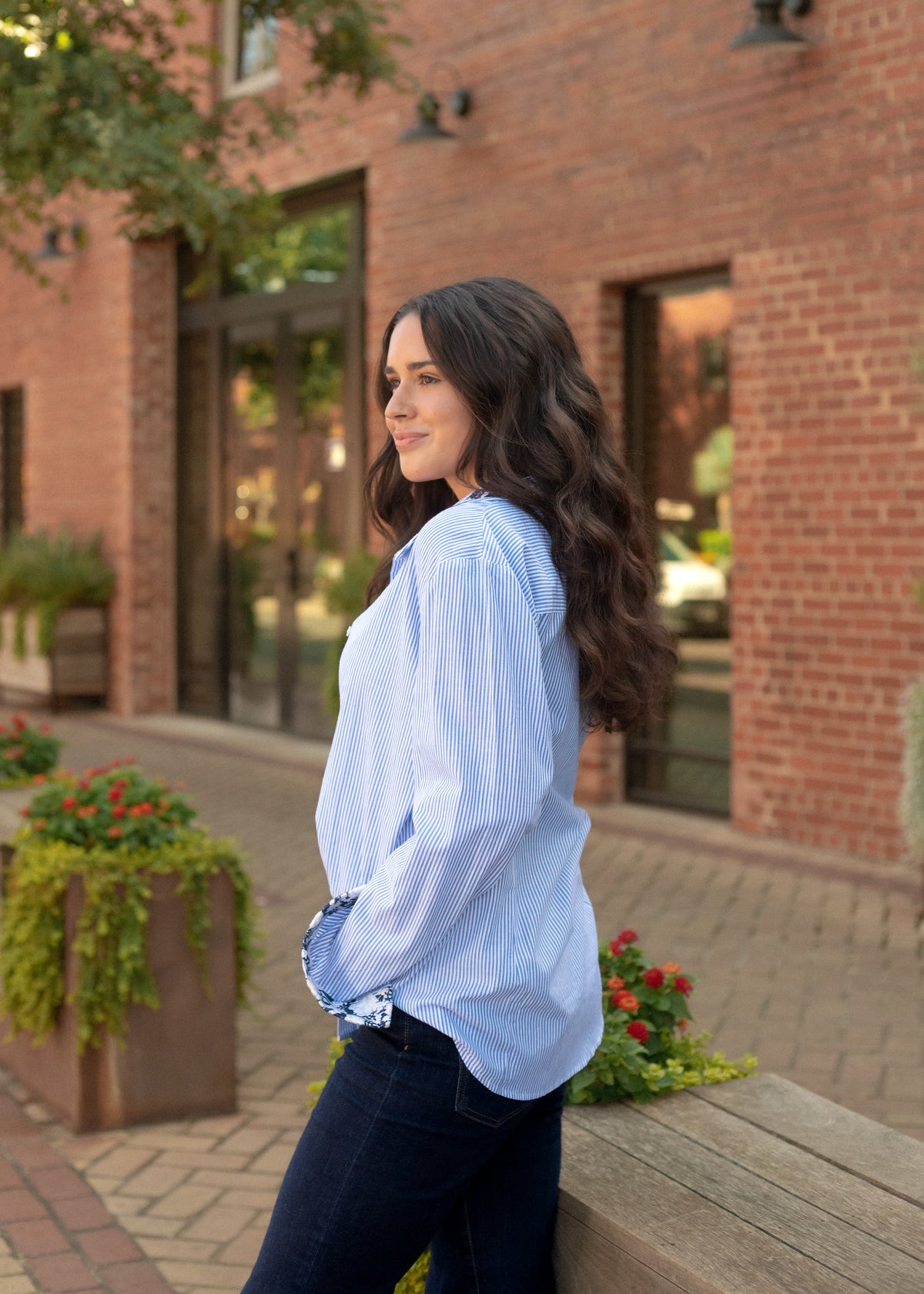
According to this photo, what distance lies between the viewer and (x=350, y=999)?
1.74m

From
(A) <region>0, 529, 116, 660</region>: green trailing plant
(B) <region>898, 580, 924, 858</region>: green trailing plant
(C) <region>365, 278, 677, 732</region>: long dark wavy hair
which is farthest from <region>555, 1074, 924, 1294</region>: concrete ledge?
(A) <region>0, 529, 116, 660</region>: green trailing plant

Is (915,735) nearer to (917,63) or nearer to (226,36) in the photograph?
(917,63)

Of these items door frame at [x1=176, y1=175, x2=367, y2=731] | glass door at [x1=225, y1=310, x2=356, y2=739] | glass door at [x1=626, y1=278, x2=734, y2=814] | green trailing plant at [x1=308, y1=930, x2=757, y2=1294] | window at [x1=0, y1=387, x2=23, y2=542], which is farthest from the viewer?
window at [x1=0, y1=387, x2=23, y2=542]

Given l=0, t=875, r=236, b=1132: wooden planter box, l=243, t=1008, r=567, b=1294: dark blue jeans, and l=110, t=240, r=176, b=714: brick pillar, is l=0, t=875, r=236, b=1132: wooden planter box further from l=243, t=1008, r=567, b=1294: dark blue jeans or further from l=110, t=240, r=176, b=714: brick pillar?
l=110, t=240, r=176, b=714: brick pillar

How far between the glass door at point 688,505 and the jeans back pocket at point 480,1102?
654 centimetres

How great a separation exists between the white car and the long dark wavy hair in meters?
6.50

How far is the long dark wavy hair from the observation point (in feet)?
6.08

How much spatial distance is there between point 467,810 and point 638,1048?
3.65ft

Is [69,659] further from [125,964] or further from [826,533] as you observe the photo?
[125,964]

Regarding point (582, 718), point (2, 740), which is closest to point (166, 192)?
point (2, 740)

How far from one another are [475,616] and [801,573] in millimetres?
5957

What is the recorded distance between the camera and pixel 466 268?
9297 mm

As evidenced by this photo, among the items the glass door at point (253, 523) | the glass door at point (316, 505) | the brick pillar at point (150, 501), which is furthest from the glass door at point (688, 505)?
the brick pillar at point (150, 501)

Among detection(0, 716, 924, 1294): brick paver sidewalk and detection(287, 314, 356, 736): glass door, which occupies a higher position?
detection(287, 314, 356, 736): glass door
